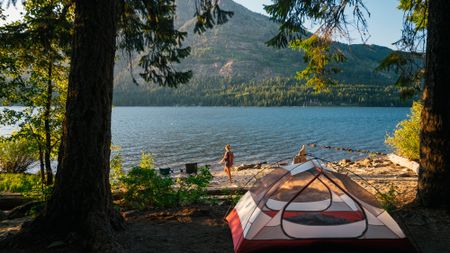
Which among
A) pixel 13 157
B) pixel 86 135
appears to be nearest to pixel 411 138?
pixel 86 135

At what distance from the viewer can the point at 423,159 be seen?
7129mm

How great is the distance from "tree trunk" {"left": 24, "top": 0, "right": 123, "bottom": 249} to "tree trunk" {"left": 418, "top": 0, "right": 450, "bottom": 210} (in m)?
6.33

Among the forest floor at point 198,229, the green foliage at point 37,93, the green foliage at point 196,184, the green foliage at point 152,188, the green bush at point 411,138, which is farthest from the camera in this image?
the green bush at point 411,138

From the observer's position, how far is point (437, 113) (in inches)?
270

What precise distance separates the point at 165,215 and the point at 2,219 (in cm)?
407

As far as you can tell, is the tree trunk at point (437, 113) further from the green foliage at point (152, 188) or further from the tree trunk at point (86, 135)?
the tree trunk at point (86, 135)

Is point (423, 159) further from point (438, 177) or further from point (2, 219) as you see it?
point (2, 219)

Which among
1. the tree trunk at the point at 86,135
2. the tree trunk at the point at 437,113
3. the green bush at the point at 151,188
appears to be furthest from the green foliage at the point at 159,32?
the tree trunk at the point at 437,113

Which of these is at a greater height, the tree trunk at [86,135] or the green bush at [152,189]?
the tree trunk at [86,135]

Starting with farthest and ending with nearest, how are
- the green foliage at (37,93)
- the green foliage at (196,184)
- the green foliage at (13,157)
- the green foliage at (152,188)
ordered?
the green foliage at (13,157) < the green foliage at (37,93) < the green foliage at (196,184) < the green foliage at (152,188)

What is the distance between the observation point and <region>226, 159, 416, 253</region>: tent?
18.9 feet

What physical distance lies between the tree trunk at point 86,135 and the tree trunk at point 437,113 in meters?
6.33

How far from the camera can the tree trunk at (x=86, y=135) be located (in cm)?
514

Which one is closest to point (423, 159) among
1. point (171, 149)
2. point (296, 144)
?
point (171, 149)
